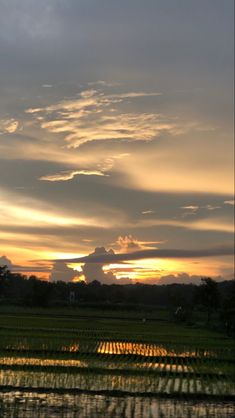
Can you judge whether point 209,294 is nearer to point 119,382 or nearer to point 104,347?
point 104,347

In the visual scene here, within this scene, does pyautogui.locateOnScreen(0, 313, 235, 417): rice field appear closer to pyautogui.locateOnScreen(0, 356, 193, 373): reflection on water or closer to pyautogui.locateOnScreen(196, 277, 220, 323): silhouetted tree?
pyautogui.locateOnScreen(0, 356, 193, 373): reflection on water

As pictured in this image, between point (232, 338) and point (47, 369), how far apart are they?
866 inches

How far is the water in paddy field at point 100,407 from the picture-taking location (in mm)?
11172

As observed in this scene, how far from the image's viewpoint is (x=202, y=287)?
5947 cm

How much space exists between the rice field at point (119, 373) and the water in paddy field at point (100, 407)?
0.03 m

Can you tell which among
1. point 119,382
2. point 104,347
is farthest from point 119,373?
point 104,347

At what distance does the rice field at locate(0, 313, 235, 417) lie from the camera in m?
12.9

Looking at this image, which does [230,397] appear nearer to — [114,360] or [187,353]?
[114,360]

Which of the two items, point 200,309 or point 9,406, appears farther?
point 200,309

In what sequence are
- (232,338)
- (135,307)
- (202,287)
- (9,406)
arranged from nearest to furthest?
(9,406) → (232,338) → (202,287) → (135,307)

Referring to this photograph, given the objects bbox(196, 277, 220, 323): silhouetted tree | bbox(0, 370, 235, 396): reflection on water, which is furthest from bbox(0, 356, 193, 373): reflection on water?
bbox(196, 277, 220, 323): silhouetted tree

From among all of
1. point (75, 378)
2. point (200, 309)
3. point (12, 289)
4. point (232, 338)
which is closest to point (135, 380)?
point (75, 378)

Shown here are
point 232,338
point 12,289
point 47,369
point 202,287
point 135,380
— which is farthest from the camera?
point 12,289

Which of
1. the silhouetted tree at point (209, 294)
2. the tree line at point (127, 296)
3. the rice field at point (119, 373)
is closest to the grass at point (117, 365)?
the rice field at point (119, 373)
